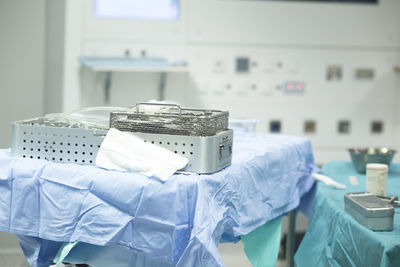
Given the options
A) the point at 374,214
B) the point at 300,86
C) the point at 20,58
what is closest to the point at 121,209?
the point at 374,214

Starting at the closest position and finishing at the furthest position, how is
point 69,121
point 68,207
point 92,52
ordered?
1. point 68,207
2. point 69,121
3. point 92,52

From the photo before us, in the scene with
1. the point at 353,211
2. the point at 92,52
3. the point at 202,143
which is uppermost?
the point at 92,52

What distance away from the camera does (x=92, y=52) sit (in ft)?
11.4

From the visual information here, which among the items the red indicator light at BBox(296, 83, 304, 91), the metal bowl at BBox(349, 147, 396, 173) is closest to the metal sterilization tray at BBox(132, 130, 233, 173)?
the metal bowl at BBox(349, 147, 396, 173)

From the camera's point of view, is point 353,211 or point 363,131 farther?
point 363,131

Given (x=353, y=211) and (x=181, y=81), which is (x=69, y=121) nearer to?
(x=353, y=211)

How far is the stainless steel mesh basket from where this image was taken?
1520 mm

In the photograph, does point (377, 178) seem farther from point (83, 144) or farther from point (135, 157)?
point (83, 144)

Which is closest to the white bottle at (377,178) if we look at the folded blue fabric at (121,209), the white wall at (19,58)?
the folded blue fabric at (121,209)

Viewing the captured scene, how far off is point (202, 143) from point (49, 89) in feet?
7.43

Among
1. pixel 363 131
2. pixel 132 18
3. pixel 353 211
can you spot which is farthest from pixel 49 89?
pixel 353 211

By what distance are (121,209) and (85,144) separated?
0.25 metres

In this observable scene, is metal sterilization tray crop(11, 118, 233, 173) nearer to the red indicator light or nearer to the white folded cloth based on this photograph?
the white folded cloth

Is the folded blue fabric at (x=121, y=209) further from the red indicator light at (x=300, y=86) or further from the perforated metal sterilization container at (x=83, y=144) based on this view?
the red indicator light at (x=300, y=86)
